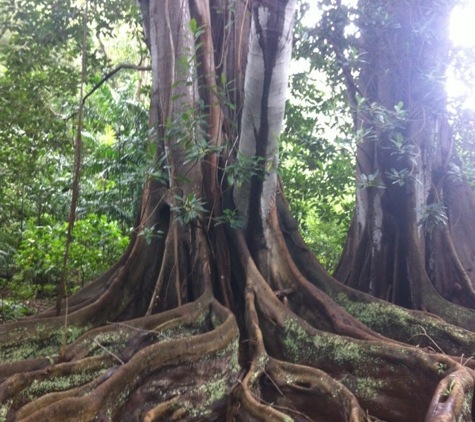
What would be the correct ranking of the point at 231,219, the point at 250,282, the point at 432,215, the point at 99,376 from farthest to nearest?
the point at 432,215 → the point at 231,219 → the point at 250,282 → the point at 99,376

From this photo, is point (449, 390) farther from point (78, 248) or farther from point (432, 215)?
point (78, 248)

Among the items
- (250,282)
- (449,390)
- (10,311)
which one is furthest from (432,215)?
(10,311)

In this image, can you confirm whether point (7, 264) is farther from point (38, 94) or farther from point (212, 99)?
point (212, 99)

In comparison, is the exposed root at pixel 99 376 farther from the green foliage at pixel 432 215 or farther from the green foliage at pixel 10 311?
the green foliage at pixel 10 311

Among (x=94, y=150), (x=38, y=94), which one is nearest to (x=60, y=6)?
(x=38, y=94)

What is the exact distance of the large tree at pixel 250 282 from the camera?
3361 mm

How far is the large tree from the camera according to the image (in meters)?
3.36

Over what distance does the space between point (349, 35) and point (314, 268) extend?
95.6 inches

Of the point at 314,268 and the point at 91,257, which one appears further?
the point at 91,257

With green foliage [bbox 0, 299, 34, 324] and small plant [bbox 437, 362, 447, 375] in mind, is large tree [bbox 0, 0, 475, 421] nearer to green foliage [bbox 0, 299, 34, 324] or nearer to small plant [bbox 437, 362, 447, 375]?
small plant [bbox 437, 362, 447, 375]

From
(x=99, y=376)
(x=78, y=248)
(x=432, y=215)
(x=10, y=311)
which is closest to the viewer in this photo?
(x=99, y=376)

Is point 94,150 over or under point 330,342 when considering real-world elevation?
over

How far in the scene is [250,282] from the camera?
4.69m

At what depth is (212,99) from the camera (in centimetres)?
530
